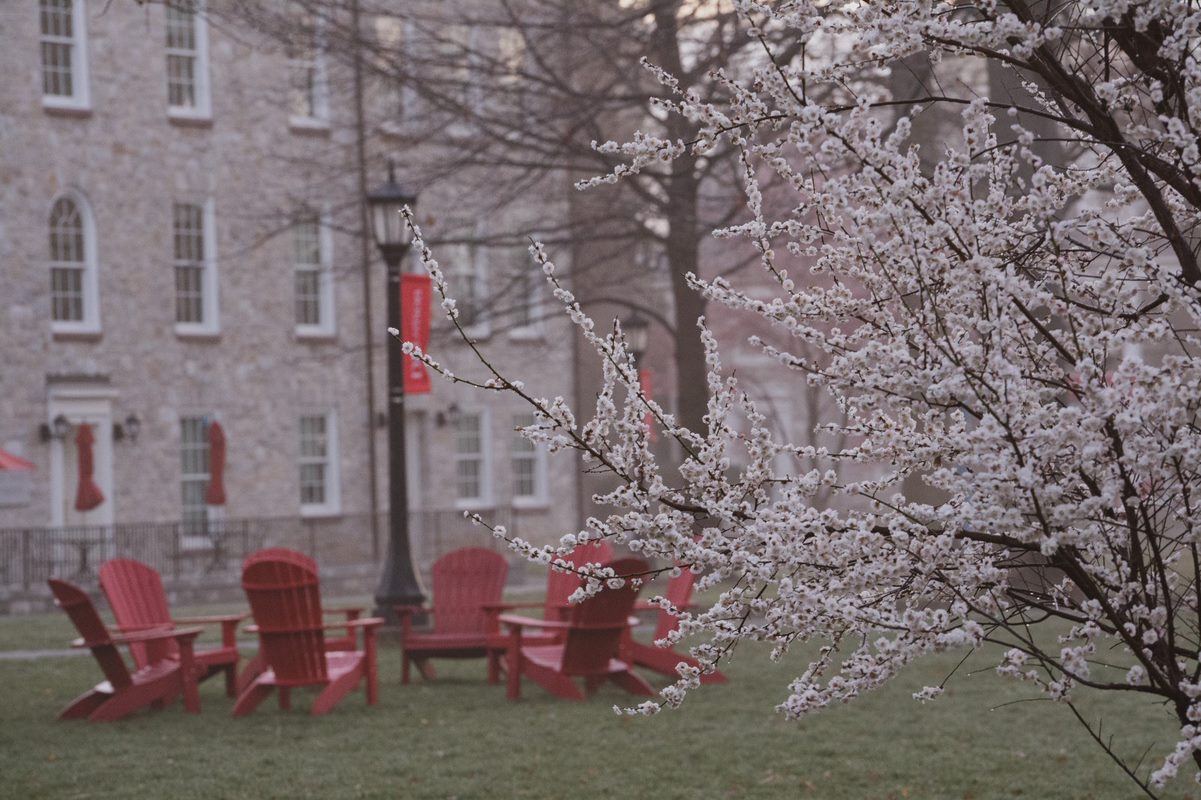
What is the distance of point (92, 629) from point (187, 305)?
64.0ft

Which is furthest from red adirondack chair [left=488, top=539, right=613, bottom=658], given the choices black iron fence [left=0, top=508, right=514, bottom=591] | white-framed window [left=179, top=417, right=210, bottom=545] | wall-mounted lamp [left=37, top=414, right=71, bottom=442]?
white-framed window [left=179, top=417, right=210, bottom=545]

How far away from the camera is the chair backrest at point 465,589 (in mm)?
13258

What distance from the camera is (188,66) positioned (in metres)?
29.9

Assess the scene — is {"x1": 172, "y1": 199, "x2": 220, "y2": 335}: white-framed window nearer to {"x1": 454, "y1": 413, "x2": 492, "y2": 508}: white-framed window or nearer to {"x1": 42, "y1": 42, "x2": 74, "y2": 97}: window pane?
{"x1": 42, "y1": 42, "x2": 74, "y2": 97}: window pane

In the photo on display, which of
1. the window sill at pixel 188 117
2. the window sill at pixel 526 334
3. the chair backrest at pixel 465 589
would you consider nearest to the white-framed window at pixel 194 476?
the window sill at pixel 188 117

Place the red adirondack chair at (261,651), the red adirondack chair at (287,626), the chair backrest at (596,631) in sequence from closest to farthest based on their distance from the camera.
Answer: the red adirondack chair at (287,626) < the chair backrest at (596,631) < the red adirondack chair at (261,651)

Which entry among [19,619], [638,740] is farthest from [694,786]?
[19,619]

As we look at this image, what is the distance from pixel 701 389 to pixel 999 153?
1476cm

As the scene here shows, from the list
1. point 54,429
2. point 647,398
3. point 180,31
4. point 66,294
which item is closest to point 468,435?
point 66,294

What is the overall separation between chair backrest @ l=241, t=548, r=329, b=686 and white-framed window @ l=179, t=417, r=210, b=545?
60.8ft

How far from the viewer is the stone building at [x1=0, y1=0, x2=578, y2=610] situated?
27.3m

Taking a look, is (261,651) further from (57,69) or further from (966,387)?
(57,69)

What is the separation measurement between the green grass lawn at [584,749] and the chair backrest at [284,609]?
0.45 metres

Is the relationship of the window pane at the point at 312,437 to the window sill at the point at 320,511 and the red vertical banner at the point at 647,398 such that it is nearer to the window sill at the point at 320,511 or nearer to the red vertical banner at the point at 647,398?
the window sill at the point at 320,511
